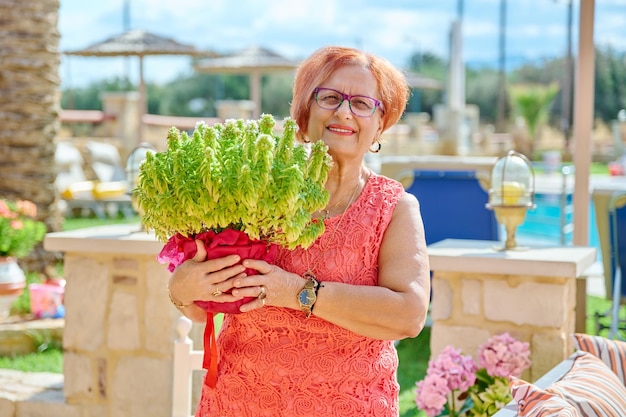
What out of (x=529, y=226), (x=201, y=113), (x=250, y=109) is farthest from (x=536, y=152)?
(x=201, y=113)

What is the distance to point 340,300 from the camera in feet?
6.61

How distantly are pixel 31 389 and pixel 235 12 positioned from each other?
106374 millimetres

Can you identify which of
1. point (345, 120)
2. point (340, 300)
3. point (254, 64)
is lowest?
point (340, 300)

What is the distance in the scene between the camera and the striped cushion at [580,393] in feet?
7.29

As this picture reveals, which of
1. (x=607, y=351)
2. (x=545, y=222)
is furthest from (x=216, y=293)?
(x=545, y=222)

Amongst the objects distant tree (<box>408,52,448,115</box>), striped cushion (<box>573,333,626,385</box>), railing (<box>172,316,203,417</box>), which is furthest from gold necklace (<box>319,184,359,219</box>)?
distant tree (<box>408,52,448,115</box>)

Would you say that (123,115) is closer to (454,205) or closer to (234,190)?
(454,205)

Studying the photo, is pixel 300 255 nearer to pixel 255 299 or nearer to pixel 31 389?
pixel 255 299

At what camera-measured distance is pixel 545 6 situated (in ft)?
143

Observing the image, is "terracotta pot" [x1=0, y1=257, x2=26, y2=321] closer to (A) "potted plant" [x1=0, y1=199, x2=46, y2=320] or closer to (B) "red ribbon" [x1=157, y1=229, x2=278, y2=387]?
(A) "potted plant" [x1=0, y1=199, x2=46, y2=320]

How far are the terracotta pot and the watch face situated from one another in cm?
450

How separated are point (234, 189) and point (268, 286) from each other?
0.86 ft

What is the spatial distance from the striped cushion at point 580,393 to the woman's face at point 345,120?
74 cm

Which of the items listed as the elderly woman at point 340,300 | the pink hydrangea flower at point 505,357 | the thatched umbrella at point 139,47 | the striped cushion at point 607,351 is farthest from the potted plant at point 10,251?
the thatched umbrella at point 139,47
